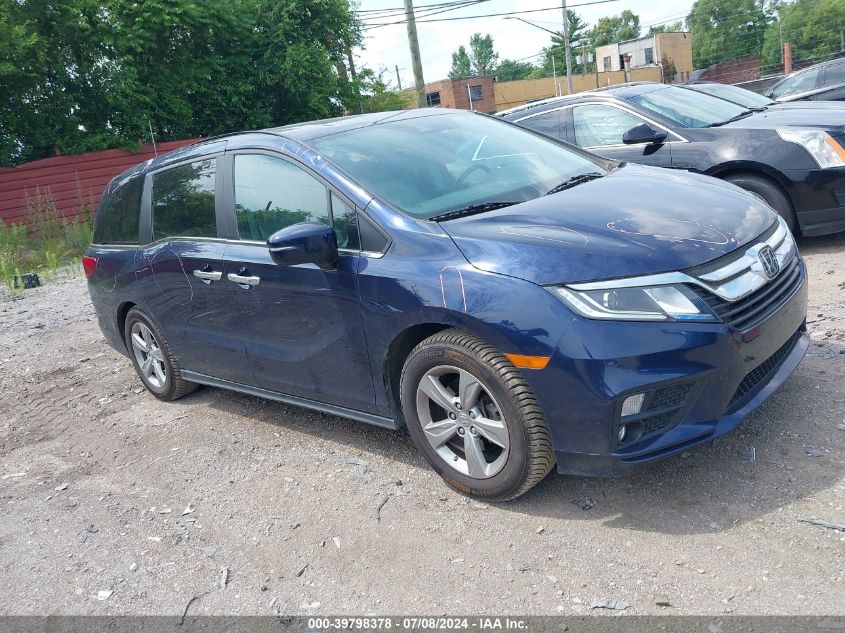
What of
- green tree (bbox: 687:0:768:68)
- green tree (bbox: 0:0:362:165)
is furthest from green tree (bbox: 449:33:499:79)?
green tree (bbox: 0:0:362:165)

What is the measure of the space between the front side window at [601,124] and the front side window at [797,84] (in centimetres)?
821

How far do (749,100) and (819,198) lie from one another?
242 cm

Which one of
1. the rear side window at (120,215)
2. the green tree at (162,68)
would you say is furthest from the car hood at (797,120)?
the green tree at (162,68)

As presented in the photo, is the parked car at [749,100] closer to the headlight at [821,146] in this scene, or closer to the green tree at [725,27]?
the headlight at [821,146]

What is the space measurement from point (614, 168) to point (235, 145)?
7.25 feet

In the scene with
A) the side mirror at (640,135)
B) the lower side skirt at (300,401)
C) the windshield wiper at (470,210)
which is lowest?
the lower side skirt at (300,401)

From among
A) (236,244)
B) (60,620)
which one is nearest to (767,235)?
(236,244)

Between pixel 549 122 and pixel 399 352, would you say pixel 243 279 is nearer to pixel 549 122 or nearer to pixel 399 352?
pixel 399 352

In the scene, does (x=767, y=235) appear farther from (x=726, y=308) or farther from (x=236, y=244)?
(x=236, y=244)

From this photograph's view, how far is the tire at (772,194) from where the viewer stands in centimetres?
639

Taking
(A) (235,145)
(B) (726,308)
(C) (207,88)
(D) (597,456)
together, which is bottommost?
(D) (597,456)

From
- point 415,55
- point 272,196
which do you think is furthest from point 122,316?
point 415,55

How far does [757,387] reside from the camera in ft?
10.8

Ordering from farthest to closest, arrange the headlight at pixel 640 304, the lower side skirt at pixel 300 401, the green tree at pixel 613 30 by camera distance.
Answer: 1. the green tree at pixel 613 30
2. the lower side skirt at pixel 300 401
3. the headlight at pixel 640 304
